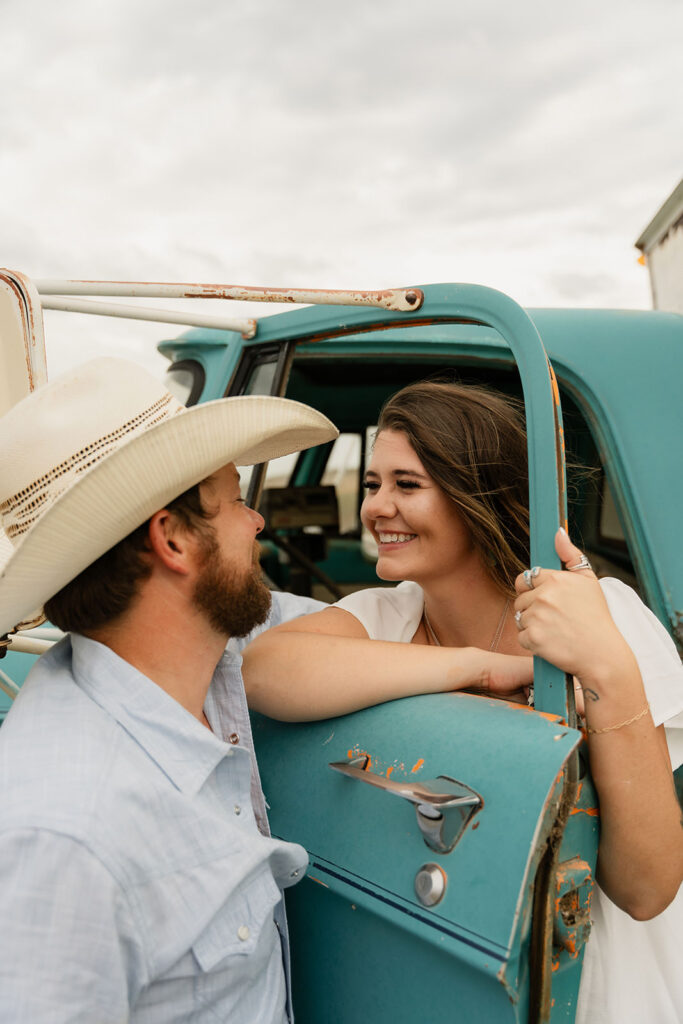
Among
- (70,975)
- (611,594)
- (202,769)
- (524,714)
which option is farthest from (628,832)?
(70,975)

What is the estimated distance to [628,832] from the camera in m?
1.20

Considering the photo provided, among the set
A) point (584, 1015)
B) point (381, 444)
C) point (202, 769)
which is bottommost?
point (584, 1015)

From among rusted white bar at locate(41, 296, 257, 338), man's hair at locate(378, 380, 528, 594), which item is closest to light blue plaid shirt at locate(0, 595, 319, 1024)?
man's hair at locate(378, 380, 528, 594)

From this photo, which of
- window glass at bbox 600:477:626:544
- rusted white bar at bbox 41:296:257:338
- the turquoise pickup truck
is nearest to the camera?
the turquoise pickup truck

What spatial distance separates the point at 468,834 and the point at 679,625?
1.26 metres

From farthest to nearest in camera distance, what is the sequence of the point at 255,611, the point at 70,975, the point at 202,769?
the point at 255,611
the point at 202,769
the point at 70,975

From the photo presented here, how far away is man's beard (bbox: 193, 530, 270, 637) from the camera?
1.38 m

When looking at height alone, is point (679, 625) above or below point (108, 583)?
below

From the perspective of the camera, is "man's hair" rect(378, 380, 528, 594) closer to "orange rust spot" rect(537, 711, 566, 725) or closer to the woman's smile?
the woman's smile

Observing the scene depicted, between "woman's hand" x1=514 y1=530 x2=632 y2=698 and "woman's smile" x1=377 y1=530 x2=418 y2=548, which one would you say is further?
"woman's smile" x1=377 y1=530 x2=418 y2=548

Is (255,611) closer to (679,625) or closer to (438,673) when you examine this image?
(438,673)

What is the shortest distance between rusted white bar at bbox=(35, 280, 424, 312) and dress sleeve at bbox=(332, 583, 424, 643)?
0.70 meters

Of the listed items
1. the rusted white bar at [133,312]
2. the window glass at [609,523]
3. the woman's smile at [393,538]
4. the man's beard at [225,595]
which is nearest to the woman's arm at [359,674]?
the man's beard at [225,595]

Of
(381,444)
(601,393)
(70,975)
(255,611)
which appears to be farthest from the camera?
(601,393)
